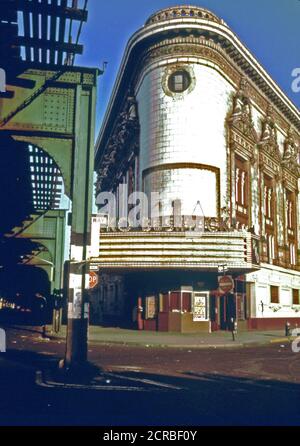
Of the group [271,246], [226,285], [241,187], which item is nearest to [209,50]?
[241,187]

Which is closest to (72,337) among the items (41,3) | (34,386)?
(34,386)

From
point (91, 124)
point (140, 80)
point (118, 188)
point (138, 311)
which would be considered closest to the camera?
point (91, 124)

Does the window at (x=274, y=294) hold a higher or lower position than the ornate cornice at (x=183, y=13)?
lower

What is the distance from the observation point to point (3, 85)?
14078mm

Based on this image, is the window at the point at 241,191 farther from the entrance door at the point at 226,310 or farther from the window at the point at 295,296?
the window at the point at 295,296

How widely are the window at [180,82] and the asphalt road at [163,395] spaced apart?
2502cm

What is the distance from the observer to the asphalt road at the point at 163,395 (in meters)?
8.25

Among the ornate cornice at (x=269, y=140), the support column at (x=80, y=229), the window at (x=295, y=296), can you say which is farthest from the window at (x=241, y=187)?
the support column at (x=80, y=229)

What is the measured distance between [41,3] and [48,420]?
10091mm

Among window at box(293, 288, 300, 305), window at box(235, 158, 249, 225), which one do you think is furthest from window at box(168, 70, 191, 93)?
window at box(293, 288, 300, 305)

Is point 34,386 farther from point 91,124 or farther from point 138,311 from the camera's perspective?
point 138,311

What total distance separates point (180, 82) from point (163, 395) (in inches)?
1218

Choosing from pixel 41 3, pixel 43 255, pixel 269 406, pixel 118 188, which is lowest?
pixel 269 406

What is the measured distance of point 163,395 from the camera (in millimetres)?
10461
